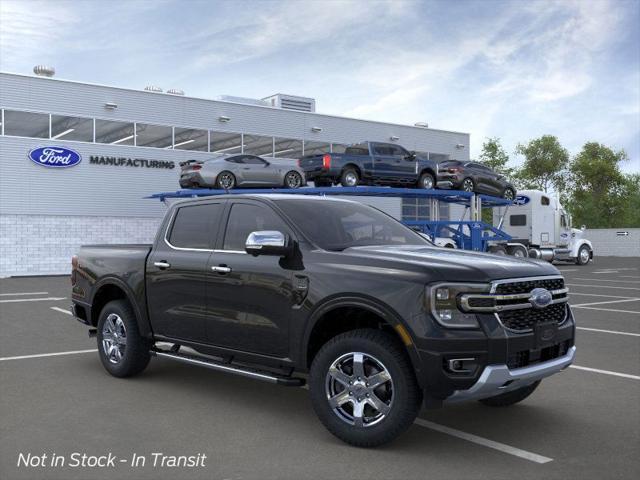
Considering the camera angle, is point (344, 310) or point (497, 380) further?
point (344, 310)

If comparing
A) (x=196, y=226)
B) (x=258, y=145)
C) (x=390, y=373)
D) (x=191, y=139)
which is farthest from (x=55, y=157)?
(x=390, y=373)

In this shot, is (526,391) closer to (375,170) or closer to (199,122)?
(375,170)

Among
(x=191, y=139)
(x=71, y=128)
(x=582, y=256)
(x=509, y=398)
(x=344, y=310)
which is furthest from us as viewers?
(x=582, y=256)

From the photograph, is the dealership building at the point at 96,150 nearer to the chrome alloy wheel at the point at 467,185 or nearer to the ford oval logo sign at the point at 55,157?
the ford oval logo sign at the point at 55,157

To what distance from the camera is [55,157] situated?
28.4 m

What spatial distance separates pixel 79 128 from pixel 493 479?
91.8ft

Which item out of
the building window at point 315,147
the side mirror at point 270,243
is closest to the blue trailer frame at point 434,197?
the building window at point 315,147

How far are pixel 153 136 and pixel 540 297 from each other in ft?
92.5

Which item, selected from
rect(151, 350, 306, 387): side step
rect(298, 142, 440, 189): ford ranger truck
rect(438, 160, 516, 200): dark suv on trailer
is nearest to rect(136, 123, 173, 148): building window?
rect(298, 142, 440, 189): ford ranger truck

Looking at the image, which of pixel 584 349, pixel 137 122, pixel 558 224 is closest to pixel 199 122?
pixel 137 122

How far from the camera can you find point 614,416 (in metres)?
5.65

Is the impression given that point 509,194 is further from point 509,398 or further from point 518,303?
point 518,303

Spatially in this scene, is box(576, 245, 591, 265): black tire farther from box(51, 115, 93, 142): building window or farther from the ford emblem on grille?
the ford emblem on grille

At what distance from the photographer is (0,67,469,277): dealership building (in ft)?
90.8
